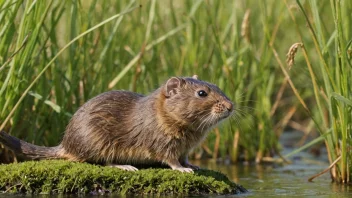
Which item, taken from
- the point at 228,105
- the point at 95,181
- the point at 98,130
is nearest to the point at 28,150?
A: the point at 98,130

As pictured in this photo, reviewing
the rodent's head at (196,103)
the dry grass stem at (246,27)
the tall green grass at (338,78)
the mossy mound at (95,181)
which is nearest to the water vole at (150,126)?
the rodent's head at (196,103)

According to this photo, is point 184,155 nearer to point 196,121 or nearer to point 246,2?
point 196,121

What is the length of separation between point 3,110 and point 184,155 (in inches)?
66.9

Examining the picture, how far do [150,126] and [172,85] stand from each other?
0.43 m

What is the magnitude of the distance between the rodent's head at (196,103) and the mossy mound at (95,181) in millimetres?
522

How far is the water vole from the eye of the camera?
6.92 metres

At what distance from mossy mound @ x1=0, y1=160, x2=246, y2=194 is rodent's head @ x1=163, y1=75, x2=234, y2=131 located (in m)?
0.52

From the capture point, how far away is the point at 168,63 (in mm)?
9789

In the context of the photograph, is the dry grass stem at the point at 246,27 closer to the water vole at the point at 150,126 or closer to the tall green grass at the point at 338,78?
the tall green grass at the point at 338,78

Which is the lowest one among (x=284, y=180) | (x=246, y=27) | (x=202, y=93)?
(x=284, y=180)

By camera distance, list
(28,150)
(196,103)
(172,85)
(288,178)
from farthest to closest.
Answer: (288,178), (28,150), (172,85), (196,103)

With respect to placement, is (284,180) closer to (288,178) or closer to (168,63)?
(288,178)

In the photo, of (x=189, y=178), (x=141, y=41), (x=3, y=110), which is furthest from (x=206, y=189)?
(x=141, y=41)

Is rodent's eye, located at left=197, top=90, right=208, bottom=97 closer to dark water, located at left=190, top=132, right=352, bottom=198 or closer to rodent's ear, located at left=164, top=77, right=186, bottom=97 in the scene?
rodent's ear, located at left=164, top=77, right=186, bottom=97
